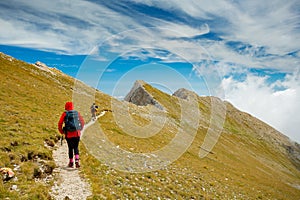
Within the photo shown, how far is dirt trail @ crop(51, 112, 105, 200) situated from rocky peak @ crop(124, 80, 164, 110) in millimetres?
75685

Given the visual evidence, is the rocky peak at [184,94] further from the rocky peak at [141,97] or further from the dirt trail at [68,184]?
the dirt trail at [68,184]

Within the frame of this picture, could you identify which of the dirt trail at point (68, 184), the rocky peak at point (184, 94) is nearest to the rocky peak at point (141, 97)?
the rocky peak at point (184, 94)

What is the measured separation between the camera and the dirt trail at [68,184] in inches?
466

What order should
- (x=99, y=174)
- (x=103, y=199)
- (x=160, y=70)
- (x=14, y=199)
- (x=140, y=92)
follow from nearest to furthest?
(x=14, y=199), (x=103, y=199), (x=99, y=174), (x=160, y=70), (x=140, y=92)

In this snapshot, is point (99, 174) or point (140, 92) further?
point (140, 92)

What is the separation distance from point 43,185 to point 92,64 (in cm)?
1003

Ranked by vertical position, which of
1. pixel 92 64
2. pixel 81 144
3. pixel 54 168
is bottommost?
pixel 54 168

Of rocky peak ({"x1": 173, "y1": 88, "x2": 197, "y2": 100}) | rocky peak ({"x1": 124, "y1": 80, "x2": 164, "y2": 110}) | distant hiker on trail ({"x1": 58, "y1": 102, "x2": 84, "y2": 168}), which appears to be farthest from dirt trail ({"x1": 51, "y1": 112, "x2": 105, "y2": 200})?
rocky peak ({"x1": 173, "y1": 88, "x2": 197, "y2": 100})

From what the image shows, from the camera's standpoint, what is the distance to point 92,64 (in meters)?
18.7

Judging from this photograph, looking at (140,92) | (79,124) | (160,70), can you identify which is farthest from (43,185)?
(140,92)

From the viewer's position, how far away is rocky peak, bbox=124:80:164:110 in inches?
3846

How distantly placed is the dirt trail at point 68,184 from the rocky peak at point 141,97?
7569 centimetres

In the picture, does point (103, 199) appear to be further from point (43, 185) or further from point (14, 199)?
point (14, 199)

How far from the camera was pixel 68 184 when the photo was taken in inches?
510
